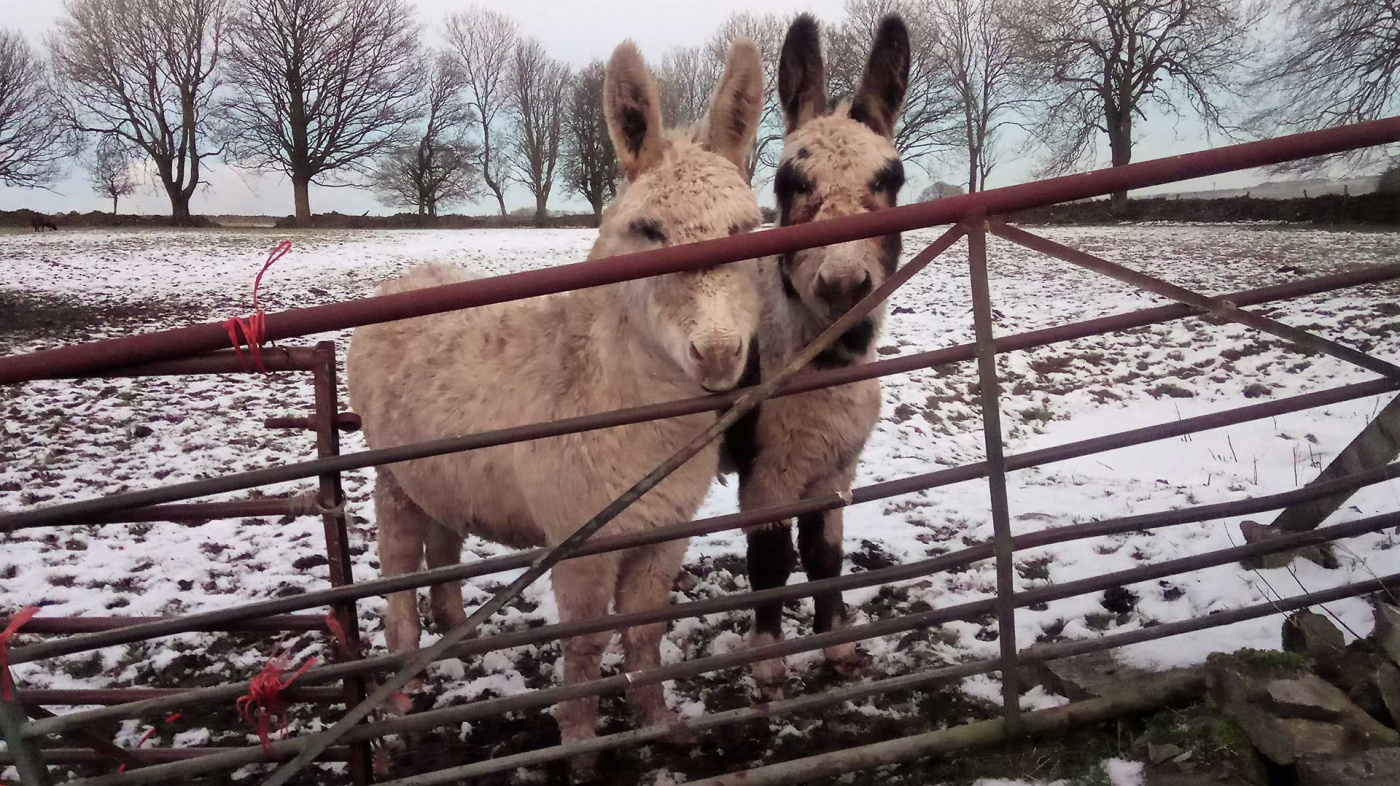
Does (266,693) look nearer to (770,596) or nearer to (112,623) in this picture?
(112,623)

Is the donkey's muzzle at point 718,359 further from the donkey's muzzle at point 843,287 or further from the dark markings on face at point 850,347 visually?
the dark markings on face at point 850,347

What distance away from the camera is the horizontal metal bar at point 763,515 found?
1938mm

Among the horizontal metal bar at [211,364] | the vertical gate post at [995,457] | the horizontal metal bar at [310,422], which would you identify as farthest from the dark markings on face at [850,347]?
the horizontal metal bar at [211,364]

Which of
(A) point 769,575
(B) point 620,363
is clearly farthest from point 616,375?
(A) point 769,575

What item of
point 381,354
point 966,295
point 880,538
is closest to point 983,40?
point 966,295

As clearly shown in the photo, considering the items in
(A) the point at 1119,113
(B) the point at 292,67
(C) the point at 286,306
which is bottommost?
(C) the point at 286,306

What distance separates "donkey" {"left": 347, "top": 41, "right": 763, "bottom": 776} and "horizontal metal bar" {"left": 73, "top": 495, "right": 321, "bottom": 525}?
2.54ft

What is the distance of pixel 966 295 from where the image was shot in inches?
493

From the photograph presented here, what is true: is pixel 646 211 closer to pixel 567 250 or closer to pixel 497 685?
pixel 497 685

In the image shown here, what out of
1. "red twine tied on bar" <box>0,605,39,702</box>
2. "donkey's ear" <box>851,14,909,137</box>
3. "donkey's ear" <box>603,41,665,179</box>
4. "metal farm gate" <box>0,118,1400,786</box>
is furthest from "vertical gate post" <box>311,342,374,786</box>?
"donkey's ear" <box>851,14,909,137</box>

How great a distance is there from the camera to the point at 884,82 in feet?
11.2

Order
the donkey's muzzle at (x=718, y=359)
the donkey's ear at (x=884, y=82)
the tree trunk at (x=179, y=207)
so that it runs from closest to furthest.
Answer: the donkey's muzzle at (x=718, y=359) → the donkey's ear at (x=884, y=82) → the tree trunk at (x=179, y=207)

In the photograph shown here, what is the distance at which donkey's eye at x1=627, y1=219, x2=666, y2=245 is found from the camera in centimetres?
238

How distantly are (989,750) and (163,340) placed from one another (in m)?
2.76
